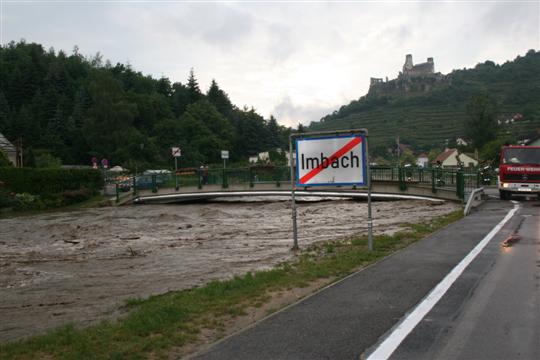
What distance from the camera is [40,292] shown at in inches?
377

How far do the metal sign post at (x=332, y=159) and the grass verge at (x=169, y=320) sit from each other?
2.05 metres

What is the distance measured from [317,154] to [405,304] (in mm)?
5767

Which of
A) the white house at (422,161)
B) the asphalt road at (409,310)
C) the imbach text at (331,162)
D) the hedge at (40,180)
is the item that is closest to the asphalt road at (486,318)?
the asphalt road at (409,310)

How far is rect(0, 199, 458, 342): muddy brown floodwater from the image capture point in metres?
8.31

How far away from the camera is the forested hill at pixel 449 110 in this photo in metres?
147

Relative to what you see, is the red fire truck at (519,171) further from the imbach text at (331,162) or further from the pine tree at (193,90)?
the pine tree at (193,90)

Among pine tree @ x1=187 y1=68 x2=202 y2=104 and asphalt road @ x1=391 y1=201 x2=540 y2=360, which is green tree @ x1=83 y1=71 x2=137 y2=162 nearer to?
pine tree @ x1=187 y1=68 x2=202 y2=104

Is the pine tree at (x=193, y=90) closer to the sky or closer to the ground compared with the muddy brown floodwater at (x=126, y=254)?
closer to the sky

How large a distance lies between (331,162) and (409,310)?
5.76m

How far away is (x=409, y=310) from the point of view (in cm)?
606

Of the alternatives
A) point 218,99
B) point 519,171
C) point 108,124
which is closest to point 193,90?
point 218,99

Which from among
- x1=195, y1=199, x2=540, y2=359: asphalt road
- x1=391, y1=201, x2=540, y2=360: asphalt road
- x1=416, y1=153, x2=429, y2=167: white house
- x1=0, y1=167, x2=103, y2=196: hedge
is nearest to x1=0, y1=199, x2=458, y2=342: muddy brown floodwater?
x1=195, y1=199, x2=540, y2=359: asphalt road

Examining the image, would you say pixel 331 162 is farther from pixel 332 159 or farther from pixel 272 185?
pixel 272 185

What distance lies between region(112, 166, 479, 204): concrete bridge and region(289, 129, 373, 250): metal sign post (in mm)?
14127
